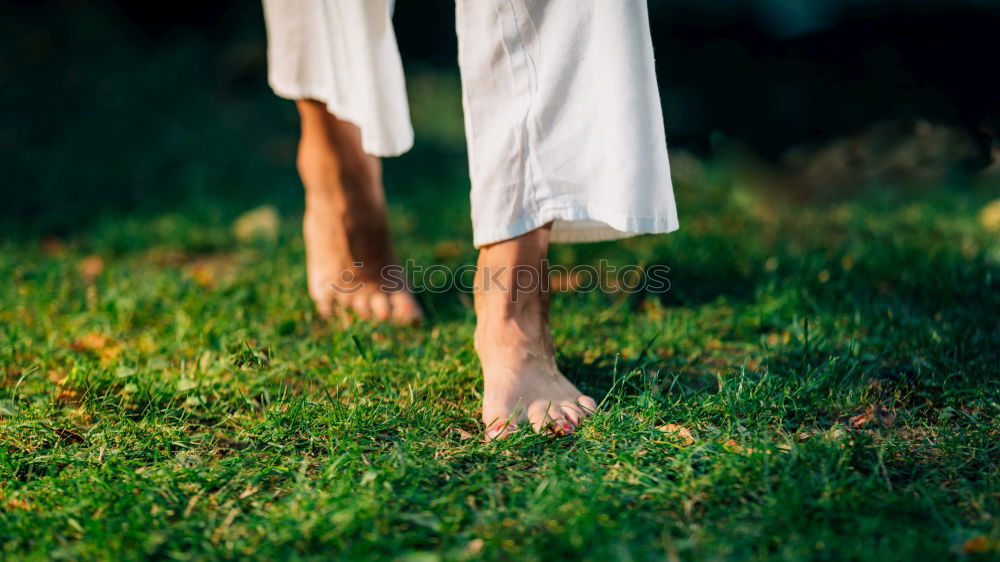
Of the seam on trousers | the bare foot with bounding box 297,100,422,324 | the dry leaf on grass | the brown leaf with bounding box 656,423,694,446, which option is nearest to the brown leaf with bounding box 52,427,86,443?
the bare foot with bounding box 297,100,422,324

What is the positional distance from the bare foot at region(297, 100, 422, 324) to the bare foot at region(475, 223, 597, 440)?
53 cm

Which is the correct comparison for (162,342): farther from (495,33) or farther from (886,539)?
(886,539)

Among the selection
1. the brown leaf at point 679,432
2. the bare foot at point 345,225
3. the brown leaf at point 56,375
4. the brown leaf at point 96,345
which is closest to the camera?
the brown leaf at point 679,432

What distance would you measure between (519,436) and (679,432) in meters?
0.29

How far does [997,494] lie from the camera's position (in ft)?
4.37

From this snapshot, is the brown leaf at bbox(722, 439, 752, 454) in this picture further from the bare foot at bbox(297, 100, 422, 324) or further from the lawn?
the bare foot at bbox(297, 100, 422, 324)

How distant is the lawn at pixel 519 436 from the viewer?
1.25m

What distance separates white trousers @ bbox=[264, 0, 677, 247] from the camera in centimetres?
152

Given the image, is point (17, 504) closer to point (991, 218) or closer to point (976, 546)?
point (976, 546)

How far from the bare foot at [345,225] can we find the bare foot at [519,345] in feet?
1.75

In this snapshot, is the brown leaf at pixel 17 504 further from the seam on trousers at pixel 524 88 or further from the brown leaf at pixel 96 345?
the seam on trousers at pixel 524 88

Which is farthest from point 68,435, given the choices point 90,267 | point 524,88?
point 90,267

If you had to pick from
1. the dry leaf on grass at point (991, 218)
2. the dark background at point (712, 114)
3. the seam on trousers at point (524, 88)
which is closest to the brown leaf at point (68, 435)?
the seam on trousers at point (524, 88)

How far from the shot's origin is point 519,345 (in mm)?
1708
